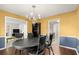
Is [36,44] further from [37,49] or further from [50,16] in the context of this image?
[50,16]

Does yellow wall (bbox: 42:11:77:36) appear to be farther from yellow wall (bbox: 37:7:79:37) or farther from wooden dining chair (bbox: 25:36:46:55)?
wooden dining chair (bbox: 25:36:46:55)

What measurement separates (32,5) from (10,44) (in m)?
0.73

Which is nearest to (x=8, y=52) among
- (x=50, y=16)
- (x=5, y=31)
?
(x=5, y=31)

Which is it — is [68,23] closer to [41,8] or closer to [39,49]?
[41,8]

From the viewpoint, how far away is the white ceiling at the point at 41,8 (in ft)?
5.29

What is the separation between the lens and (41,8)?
65.0 inches

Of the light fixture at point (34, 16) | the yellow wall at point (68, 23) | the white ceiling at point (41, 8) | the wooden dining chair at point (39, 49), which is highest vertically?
the white ceiling at point (41, 8)

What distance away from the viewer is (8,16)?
1.64 m

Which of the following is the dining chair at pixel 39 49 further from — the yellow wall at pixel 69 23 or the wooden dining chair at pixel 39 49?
the yellow wall at pixel 69 23

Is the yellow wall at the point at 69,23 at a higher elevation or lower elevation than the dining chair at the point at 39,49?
higher

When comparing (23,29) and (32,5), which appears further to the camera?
(23,29)

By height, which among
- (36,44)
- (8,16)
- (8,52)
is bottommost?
(8,52)

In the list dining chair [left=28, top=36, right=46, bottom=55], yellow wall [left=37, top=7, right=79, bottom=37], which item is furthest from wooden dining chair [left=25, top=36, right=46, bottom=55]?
yellow wall [left=37, top=7, right=79, bottom=37]

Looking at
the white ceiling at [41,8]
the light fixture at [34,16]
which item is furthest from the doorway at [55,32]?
the light fixture at [34,16]
